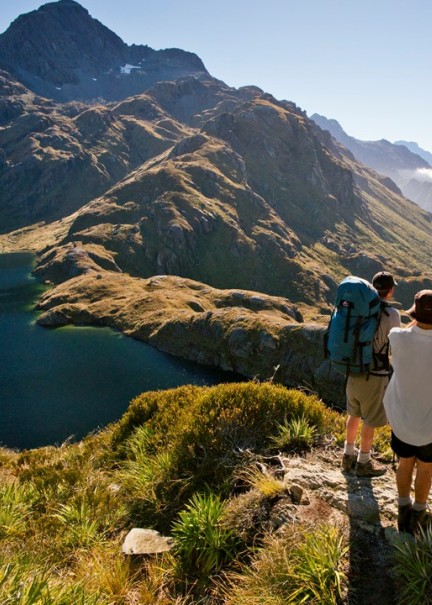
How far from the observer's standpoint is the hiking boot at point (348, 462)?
8.76 m

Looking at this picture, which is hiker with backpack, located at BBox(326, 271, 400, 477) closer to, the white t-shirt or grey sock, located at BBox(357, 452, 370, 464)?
grey sock, located at BBox(357, 452, 370, 464)

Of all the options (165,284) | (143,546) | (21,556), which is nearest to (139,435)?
(143,546)

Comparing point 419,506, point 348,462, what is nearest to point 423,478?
point 419,506

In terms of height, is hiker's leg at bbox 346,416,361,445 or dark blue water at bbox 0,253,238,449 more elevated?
hiker's leg at bbox 346,416,361,445

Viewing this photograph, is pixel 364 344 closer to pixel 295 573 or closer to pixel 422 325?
pixel 422 325

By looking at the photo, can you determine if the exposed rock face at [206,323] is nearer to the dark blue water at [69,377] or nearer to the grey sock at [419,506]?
the dark blue water at [69,377]

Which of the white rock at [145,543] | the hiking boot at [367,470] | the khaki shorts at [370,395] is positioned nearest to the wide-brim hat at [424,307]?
the khaki shorts at [370,395]

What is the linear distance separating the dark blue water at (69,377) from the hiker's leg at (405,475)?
160 feet

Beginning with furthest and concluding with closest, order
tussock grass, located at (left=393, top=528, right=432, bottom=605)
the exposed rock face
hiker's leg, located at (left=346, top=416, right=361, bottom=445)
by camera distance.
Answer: the exposed rock face < hiker's leg, located at (left=346, top=416, right=361, bottom=445) < tussock grass, located at (left=393, top=528, right=432, bottom=605)

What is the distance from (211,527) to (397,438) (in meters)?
3.66

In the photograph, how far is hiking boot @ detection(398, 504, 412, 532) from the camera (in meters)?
6.61

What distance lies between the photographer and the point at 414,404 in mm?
6113

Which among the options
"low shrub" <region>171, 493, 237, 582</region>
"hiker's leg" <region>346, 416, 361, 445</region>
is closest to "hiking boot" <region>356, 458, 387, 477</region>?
"hiker's leg" <region>346, 416, 361, 445</region>

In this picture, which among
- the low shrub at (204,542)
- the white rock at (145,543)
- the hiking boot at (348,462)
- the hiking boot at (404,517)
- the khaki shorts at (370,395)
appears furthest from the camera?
the hiking boot at (348,462)
